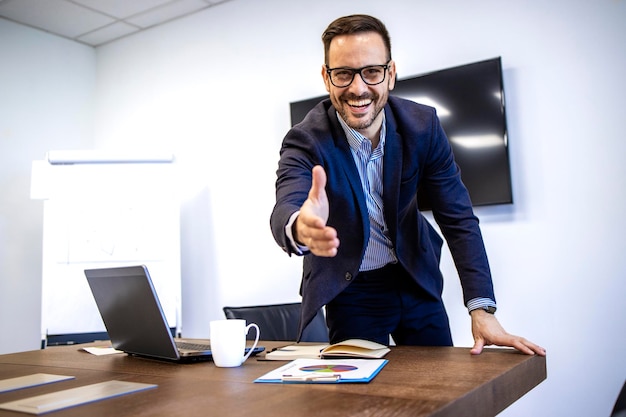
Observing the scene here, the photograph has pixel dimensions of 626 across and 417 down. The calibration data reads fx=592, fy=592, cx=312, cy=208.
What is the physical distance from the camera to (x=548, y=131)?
9.36 ft

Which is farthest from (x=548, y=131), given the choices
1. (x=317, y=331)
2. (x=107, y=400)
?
(x=107, y=400)

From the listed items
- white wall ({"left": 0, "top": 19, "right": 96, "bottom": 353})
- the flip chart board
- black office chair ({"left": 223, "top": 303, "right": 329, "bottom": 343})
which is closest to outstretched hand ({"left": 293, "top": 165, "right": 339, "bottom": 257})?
black office chair ({"left": 223, "top": 303, "right": 329, "bottom": 343})

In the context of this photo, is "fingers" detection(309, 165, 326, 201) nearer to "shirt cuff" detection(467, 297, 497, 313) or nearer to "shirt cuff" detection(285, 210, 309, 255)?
"shirt cuff" detection(285, 210, 309, 255)

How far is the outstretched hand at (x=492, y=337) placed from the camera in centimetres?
127

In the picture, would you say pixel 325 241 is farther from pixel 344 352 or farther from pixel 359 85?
pixel 359 85

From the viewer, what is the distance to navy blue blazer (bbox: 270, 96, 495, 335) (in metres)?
1.54

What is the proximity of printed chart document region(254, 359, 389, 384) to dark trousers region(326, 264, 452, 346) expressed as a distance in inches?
17.3

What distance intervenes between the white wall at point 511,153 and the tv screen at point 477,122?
0.30ft

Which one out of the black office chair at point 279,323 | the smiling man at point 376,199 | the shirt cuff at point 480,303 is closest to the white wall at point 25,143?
the black office chair at point 279,323

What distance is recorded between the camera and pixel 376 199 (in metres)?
1.69

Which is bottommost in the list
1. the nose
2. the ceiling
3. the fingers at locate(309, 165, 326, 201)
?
the fingers at locate(309, 165, 326, 201)

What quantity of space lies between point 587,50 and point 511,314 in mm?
1307

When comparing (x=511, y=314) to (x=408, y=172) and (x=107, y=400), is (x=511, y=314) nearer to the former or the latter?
(x=408, y=172)

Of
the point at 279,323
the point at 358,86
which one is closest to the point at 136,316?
the point at 358,86
